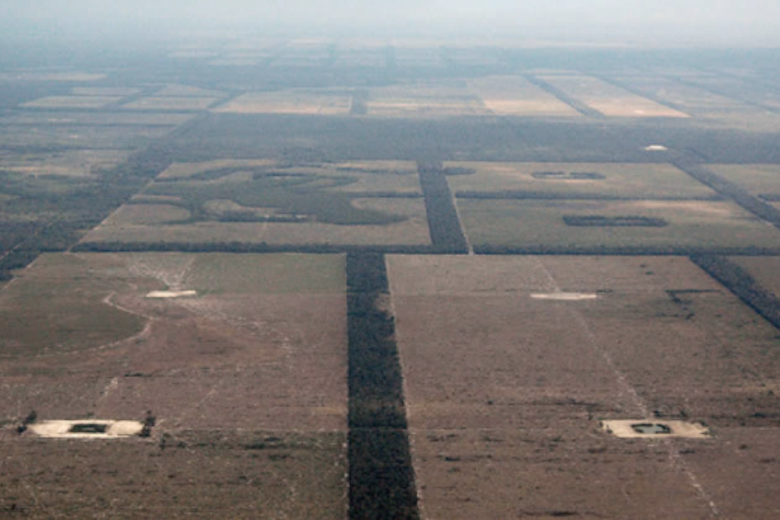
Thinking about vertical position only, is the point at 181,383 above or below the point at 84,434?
above

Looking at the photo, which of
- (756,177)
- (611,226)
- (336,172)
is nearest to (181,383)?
(611,226)

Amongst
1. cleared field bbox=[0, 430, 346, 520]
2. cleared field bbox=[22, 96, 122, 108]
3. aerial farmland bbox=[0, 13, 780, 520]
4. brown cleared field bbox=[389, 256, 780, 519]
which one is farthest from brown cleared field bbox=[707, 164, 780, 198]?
cleared field bbox=[22, 96, 122, 108]

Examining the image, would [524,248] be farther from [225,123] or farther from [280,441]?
[225,123]

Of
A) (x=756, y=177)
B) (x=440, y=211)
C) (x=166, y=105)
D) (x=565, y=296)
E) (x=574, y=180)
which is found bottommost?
(x=565, y=296)

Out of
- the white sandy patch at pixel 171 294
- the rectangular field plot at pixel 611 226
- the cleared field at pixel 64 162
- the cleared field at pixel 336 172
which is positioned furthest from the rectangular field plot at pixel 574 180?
the cleared field at pixel 64 162

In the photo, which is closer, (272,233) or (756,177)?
(272,233)

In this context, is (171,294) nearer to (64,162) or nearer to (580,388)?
(580,388)

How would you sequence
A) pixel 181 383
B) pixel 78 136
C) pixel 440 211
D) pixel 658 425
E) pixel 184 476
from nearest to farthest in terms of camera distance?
pixel 184 476 < pixel 658 425 < pixel 181 383 < pixel 440 211 < pixel 78 136
